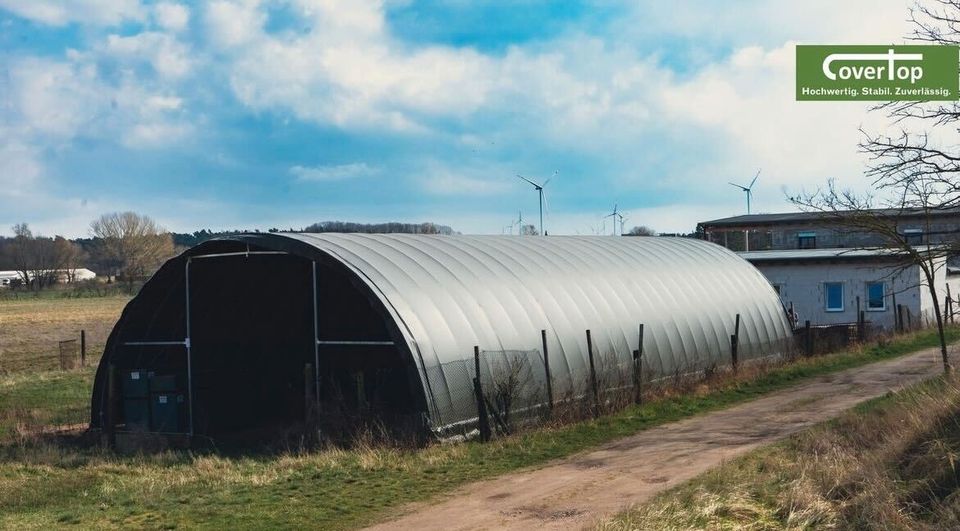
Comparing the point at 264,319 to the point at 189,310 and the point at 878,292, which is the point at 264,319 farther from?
the point at 878,292

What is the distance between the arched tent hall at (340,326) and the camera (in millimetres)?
18797

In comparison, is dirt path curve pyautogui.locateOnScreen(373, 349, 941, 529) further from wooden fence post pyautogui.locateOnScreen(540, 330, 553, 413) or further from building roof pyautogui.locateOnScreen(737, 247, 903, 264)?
building roof pyautogui.locateOnScreen(737, 247, 903, 264)

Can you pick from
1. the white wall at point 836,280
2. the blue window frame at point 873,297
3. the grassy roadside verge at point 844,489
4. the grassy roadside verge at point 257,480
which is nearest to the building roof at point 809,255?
the white wall at point 836,280

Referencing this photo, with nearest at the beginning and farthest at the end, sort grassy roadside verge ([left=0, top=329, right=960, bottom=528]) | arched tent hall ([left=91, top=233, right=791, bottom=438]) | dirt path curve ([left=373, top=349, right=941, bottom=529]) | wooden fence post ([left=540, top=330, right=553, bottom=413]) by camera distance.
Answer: dirt path curve ([left=373, top=349, right=941, bottom=529])
grassy roadside verge ([left=0, top=329, right=960, bottom=528])
arched tent hall ([left=91, top=233, right=791, bottom=438])
wooden fence post ([left=540, top=330, right=553, bottom=413])

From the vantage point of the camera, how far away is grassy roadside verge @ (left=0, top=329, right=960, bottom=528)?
12328 millimetres

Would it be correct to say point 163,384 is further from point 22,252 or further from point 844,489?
point 22,252

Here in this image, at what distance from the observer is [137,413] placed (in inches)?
832

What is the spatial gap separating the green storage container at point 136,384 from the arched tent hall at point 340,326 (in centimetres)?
2

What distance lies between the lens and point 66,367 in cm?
3466

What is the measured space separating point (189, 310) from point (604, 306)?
10.3 meters

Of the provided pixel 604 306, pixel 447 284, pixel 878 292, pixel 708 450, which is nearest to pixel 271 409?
pixel 447 284

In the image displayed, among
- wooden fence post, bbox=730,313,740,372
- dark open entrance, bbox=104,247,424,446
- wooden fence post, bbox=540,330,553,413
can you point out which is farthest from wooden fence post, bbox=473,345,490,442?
wooden fence post, bbox=730,313,740,372

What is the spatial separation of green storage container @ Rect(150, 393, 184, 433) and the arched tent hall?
0.08ft

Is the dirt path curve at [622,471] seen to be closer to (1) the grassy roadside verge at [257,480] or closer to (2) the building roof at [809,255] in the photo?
(1) the grassy roadside verge at [257,480]
